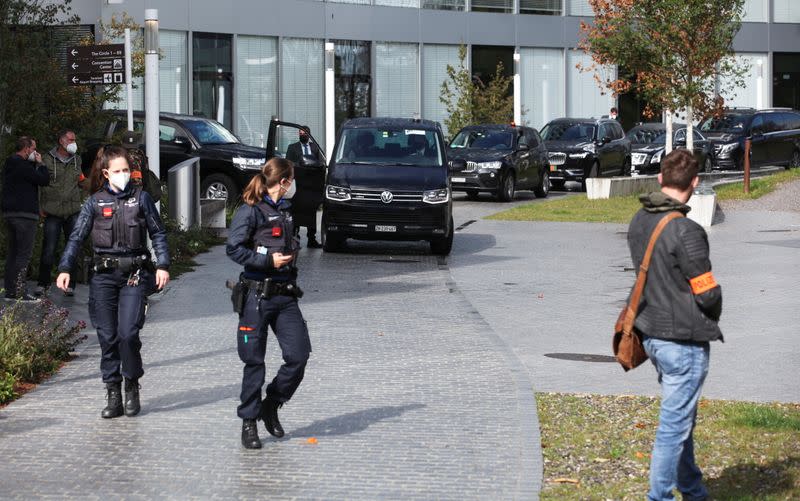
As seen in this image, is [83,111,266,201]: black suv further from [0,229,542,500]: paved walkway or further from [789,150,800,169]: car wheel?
[789,150,800,169]: car wheel

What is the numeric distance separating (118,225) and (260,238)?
119 cm

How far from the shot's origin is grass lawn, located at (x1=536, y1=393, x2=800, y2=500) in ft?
23.8

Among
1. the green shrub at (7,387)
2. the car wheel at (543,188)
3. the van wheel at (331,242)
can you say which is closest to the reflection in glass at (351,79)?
the car wheel at (543,188)

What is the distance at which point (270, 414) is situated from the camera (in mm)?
8258

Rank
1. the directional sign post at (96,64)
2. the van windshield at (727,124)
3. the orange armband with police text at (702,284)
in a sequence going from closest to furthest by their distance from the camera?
the orange armband with police text at (702,284) → the directional sign post at (96,64) → the van windshield at (727,124)

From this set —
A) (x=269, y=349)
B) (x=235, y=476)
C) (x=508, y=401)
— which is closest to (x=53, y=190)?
(x=269, y=349)

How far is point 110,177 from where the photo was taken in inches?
347

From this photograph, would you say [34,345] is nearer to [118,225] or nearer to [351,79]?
[118,225]


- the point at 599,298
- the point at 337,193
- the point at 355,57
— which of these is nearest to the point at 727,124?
the point at 355,57

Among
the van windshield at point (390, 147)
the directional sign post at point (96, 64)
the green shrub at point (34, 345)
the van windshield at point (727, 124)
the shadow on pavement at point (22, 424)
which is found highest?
the directional sign post at point (96, 64)

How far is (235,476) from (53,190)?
7.77m

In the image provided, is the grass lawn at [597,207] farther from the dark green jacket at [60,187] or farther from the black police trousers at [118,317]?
the black police trousers at [118,317]

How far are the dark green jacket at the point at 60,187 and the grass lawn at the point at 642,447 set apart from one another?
22.2 ft

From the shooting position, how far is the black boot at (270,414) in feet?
27.0
